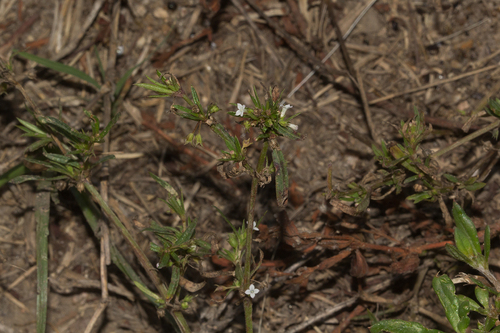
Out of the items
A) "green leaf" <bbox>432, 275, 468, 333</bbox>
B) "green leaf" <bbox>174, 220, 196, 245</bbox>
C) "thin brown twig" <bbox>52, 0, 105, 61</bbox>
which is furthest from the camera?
"thin brown twig" <bbox>52, 0, 105, 61</bbox>

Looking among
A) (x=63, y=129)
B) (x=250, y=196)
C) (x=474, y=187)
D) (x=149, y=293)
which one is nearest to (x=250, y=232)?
(x=250, y=196)

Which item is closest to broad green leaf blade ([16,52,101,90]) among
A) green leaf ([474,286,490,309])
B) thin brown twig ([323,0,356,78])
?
thin brown twig ([323,0,356,78])

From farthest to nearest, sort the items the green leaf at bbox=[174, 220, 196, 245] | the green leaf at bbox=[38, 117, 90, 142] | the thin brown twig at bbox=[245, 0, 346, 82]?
the thin brown twig at bbox=[245, 0, 346, 82] < the green leaf at bbox=[38, 117, 90, 142] < the green leaf at bbox=[174, 220, 196, 245]

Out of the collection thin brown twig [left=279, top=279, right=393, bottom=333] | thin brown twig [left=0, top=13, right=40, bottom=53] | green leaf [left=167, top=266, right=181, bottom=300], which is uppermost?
thin brown twig [left=0, top=13, right=40, bottom=53]

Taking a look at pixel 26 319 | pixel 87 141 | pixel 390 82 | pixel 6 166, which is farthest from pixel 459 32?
pixel 26 319

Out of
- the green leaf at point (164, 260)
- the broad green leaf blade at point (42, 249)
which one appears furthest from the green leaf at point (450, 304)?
the broad green leaf blade at point (42, 249)

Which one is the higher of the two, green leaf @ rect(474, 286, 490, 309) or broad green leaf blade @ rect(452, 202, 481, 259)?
broad green leaf blade @ rect(452, 202, 481, 259)

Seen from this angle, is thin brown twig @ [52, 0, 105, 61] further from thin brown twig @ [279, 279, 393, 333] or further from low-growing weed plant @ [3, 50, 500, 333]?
thin brown twig @ [279, 279, 393, 333]
